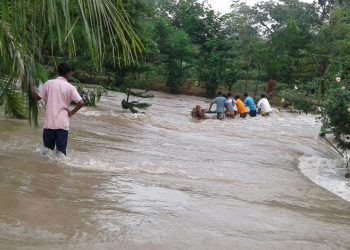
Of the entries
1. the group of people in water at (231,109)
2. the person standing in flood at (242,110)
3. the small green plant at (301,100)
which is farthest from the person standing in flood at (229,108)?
the small green plant at (301,100)

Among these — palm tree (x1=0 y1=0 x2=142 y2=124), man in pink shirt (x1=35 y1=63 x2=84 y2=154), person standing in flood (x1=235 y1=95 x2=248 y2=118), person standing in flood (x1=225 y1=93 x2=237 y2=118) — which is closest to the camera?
palm tree (x1=0 y1=0 x2=142 y2=124)

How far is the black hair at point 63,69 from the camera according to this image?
6.46m

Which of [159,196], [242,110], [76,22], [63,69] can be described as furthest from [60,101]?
[242,110]

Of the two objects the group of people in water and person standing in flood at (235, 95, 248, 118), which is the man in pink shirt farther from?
person standing in flood at (235, 95, 248, 118)

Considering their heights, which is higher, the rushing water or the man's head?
the man's head

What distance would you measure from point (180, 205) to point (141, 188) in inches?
29.6

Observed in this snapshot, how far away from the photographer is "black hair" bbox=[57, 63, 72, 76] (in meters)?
6.46

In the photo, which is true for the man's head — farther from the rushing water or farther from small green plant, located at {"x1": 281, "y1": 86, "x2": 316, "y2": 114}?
small green plant, located at {"x1": 281, "y1": 86, "x2": 316, "y2": 114}

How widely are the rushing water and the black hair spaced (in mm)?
1179

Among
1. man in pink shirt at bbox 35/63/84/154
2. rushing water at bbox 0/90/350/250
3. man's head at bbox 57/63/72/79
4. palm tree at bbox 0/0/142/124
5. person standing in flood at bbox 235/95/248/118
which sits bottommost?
rushing water at bbox 0/90/350/250

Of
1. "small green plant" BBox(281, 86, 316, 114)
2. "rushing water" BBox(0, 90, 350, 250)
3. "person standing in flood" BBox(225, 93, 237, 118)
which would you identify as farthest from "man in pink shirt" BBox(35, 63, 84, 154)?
"person standing in flood" BBox(225, 93, 237, 118)

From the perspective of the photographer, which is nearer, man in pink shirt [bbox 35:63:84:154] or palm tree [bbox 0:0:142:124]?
palm tree [bbox 0:0:142:124]

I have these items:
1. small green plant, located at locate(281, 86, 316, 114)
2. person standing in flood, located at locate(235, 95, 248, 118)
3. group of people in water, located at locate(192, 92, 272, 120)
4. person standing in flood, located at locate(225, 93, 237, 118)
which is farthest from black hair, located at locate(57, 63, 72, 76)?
person standing in flood, located at locate(235, 95, 248, 118)

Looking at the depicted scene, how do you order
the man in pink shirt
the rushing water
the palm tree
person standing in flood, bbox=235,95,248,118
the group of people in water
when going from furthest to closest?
person standing in flood, bbox=235,95,248,118, the group of people in water, the man in pink shirt, the rushing water, the palm tree
